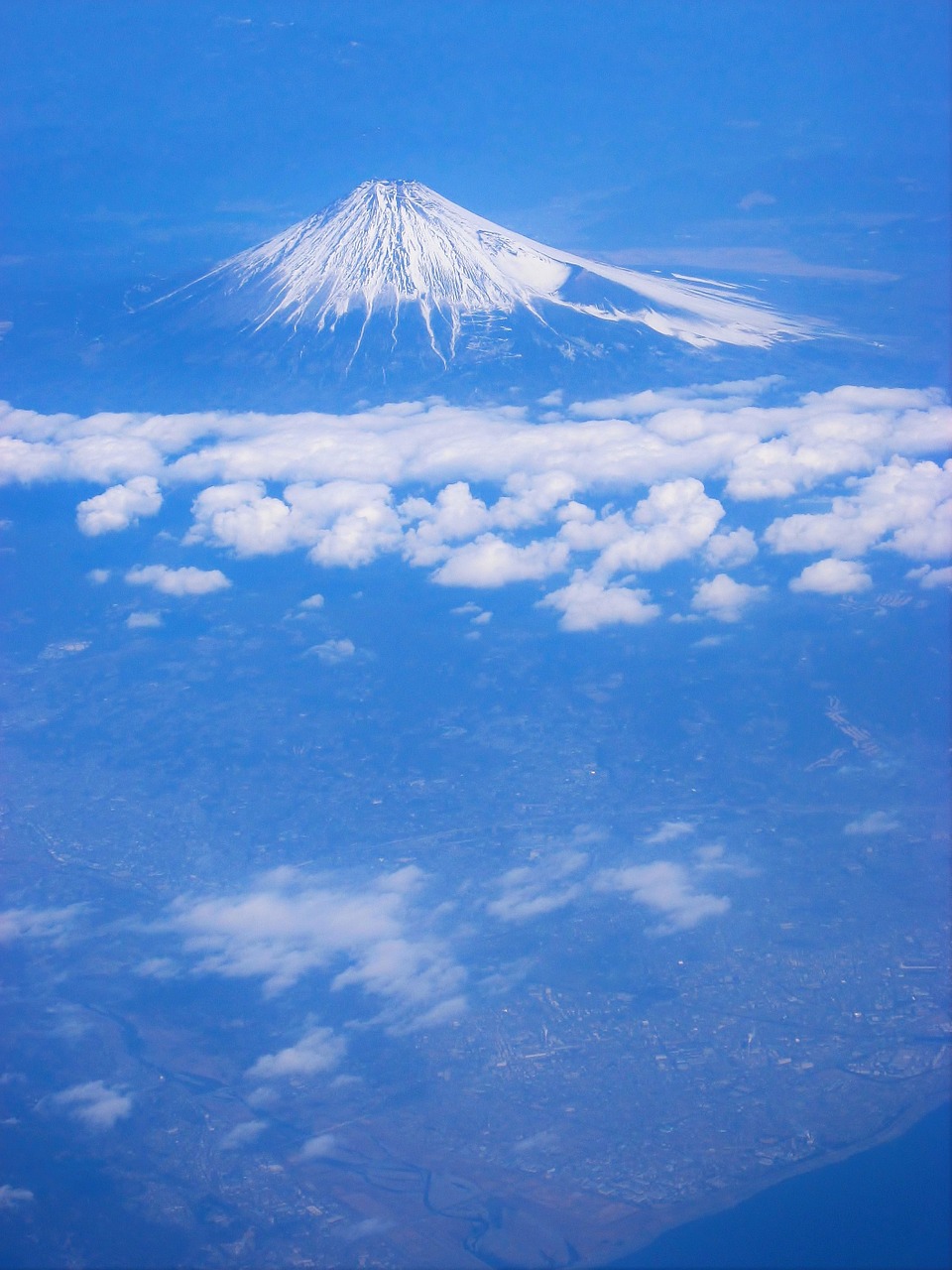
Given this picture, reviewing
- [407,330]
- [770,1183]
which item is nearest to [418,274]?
[407,330]

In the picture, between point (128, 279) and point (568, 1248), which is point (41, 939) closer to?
point (568, 1248)

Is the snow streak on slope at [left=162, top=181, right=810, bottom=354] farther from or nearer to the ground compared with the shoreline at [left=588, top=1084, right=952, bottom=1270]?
farther from the ground

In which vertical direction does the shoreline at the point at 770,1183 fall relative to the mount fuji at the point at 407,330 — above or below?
below

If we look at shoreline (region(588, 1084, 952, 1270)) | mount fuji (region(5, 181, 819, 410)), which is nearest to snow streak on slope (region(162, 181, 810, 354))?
mount fuji (region(5, 181, 819, 410))

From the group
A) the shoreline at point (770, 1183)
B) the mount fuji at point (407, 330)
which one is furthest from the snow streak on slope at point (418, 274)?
the shoreline at point (770, 1183)

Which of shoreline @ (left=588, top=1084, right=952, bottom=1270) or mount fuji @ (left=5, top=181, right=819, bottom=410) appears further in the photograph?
mount fuji @ (left=5, top=181, right=819, bottom=410)

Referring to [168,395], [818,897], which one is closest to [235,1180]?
[818,897]

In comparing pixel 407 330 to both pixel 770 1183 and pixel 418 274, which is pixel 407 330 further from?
pixel 770 1183

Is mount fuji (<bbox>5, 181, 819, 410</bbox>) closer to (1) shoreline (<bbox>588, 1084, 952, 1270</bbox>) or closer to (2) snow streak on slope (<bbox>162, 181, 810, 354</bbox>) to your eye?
(2) snow streak on slope (<bbox>162, 181, 810, 354</bbox>)

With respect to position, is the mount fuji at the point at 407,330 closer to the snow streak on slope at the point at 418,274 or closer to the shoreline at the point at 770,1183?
the snow streak on slope at the point at 418,274
